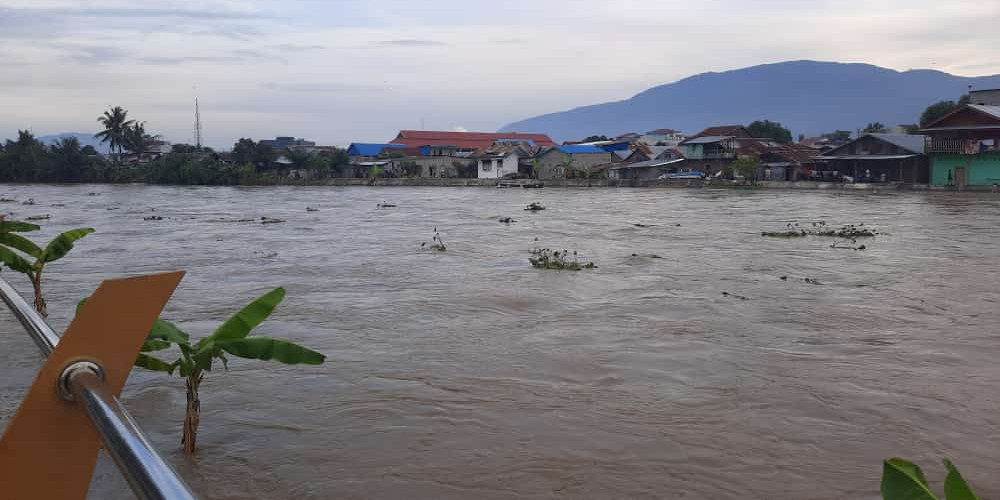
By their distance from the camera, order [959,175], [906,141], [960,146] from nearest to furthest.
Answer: [960,146] → [959,175] → [906,141]

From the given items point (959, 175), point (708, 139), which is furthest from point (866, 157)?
point (708, 139)

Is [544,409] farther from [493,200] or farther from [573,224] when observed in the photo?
[493,200]

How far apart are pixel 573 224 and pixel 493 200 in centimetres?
1476

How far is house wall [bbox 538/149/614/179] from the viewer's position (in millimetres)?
55000

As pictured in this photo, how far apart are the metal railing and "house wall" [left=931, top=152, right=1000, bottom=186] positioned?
4286 centimetres

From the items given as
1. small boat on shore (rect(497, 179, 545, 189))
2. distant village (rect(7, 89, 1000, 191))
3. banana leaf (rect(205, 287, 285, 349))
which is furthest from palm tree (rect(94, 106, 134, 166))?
banana leaf (rect(205, 287, 285, 349))

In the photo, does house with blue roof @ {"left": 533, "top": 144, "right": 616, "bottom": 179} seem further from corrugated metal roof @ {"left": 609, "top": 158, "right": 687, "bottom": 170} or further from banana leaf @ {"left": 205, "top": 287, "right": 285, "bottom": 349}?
banana leaf @ {"left": 205, "top": 287, "right": 285, "bottom": 349}

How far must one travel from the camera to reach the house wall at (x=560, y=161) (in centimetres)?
5500

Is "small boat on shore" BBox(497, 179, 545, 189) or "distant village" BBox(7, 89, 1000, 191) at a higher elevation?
"distant village" BBox(7, 89, 1000, 191)

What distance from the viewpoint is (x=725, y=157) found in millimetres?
49438

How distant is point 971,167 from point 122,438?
43.7m

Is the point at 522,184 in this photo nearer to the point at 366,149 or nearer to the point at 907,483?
the point at 366,149

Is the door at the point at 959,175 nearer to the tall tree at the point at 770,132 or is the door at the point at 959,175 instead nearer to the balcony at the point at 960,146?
the balcony at the point at 960,146

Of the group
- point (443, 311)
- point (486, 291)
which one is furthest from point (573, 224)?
point (443, 311)
